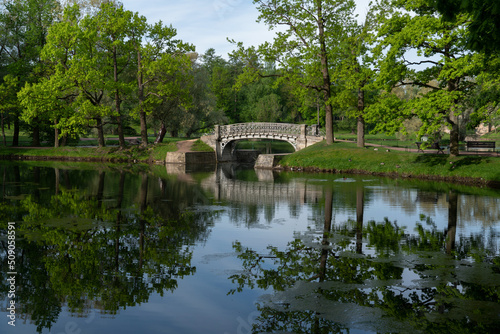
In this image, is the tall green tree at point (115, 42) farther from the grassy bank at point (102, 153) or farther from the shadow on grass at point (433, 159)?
the shadow on grass at point (433, 159)

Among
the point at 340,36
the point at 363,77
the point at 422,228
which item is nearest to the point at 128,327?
the point at 422,228

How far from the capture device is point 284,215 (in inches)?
728

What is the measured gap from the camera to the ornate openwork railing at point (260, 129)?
4756 cm

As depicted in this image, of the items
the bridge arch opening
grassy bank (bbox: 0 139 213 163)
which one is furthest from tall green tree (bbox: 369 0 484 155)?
the bridge arch opening

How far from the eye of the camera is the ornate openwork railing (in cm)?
4756

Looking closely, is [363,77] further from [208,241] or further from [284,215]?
[208,241]

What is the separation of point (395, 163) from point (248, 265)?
81.8 feet

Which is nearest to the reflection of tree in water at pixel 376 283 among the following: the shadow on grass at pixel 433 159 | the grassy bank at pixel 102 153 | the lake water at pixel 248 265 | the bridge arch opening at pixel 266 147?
the lake water at pixel 248 265

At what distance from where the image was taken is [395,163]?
3441 cm

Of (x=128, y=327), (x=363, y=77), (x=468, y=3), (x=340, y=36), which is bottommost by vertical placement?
(x=128, y=327)

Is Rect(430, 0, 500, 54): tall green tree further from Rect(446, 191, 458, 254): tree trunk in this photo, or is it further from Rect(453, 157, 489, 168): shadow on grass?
Rect(453, 157, 489, 168): shadow on grass

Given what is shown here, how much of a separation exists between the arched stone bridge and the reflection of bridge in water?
13.3 m

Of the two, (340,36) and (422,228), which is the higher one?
(340,36)

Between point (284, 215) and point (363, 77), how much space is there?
61.4 ft
